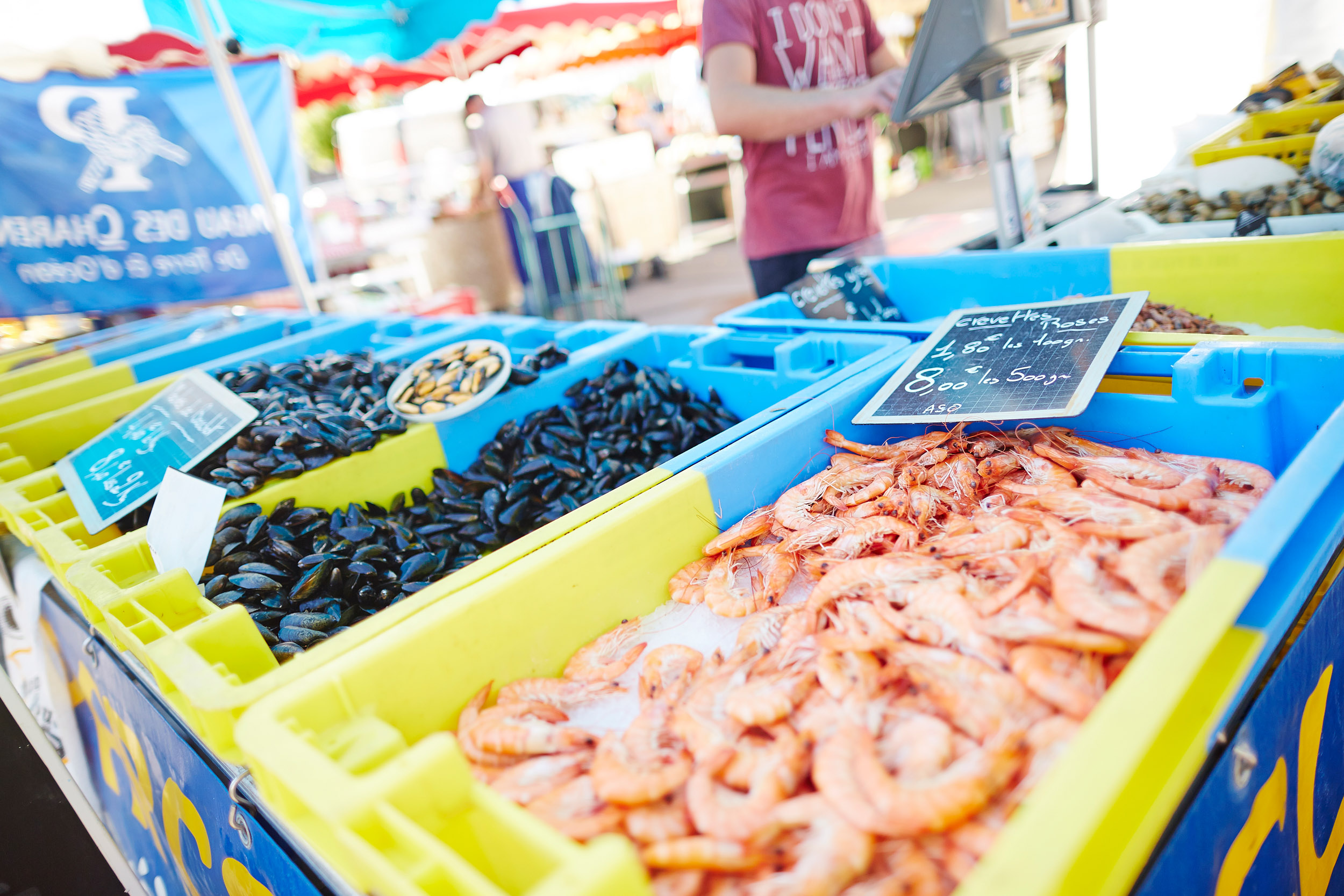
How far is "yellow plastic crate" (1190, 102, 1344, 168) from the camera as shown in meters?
2.82

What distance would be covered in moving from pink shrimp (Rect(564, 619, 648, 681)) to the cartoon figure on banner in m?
5.45

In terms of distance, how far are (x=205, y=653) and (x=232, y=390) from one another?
169 centimetres

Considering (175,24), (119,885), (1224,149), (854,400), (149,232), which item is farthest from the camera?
(175,24)

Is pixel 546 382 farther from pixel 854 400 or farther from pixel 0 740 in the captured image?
pixel 0 740

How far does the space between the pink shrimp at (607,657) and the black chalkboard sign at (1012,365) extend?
769 millimetres

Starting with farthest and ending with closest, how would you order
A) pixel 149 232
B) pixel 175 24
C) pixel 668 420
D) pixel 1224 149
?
pixel 175 24 → pixel 149 232 → pixel 1224 149 → pixel 668 420

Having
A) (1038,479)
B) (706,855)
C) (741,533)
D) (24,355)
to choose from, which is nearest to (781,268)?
(1038,479)

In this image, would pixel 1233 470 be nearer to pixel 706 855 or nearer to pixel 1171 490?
pixel 1171 490

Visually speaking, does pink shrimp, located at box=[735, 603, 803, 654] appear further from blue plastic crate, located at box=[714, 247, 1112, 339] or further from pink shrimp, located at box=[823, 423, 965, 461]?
blue plastic crate, located at box=[714, 247, 1112, 339]

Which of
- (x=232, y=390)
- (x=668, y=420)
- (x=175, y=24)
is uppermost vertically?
(x=175, y=24)

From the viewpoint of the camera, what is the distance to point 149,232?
5.13 metres

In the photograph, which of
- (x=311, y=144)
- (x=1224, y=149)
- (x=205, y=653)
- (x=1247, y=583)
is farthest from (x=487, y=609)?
(x=311, y=144)

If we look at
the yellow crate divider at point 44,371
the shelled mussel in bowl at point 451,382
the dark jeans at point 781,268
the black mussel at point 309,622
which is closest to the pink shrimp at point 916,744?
the black mussel at point 309,622

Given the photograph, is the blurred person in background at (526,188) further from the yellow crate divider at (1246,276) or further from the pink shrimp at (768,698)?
the pink shrimp at (768,698)
